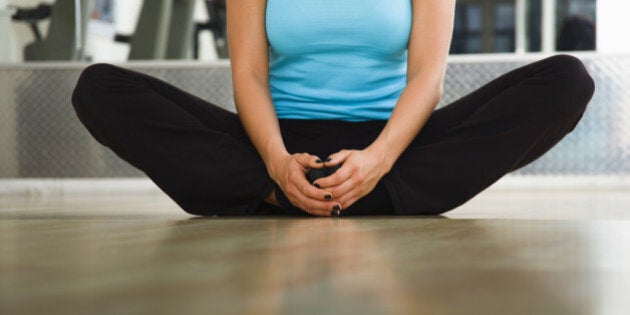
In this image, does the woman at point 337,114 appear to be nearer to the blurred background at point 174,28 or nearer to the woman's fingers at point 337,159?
the woman's fingers at point 337,159

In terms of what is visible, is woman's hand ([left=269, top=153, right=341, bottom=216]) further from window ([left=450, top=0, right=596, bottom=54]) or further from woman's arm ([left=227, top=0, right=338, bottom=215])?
window ([left=450, top=0, right=596, bottom=54])

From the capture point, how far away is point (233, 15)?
1412 millimetres

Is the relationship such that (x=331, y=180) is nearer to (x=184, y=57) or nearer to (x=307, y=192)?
(x=307, y=192)

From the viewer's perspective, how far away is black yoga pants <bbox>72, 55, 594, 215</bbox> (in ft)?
4.20

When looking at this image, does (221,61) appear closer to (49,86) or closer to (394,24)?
(49,86)

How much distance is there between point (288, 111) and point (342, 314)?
1152mm

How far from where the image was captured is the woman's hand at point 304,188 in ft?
3.78

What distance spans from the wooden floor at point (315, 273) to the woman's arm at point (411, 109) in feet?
1.54

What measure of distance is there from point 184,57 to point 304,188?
2581mm

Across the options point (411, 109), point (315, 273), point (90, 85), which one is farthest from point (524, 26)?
point (315, 273)

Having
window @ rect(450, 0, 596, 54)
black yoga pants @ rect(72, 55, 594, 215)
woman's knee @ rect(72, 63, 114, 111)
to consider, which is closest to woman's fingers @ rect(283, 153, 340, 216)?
black yoga pants @ rect(72, 55, 594, 215)

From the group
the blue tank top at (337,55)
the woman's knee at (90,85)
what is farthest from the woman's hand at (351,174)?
the woman's knee at (90,85)

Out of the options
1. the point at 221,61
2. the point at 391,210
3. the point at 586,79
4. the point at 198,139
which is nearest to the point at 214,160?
the point at 198,139

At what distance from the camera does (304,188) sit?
1.15m
